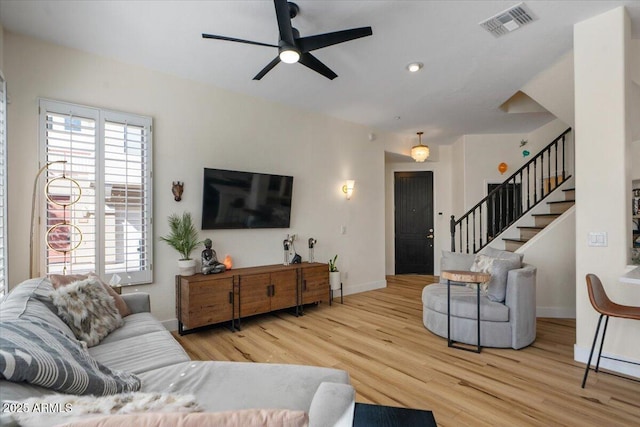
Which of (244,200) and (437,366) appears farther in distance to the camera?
(244,200)

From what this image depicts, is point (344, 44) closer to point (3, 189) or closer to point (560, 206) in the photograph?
point (3, 189)

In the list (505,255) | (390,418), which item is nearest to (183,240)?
(390,418)

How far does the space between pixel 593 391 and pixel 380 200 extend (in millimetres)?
4160

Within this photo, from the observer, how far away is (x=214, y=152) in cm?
403

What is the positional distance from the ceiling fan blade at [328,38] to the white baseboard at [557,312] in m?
4.23

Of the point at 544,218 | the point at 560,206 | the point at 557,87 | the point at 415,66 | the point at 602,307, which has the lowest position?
the point at 602,307

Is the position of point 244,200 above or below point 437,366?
above

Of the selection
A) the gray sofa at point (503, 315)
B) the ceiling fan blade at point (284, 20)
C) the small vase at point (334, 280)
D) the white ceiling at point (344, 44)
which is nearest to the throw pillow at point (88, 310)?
the white ceiling at point (344, 44)

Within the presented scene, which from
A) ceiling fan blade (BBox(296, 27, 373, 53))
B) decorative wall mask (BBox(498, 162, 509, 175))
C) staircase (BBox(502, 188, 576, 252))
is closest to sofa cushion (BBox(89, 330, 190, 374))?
ceiling fan blade (BBox(296, 27, 373, 53))

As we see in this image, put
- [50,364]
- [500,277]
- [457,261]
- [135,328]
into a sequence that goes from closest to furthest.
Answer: [50,364] → [135,328] → [500,277] → [457,261]

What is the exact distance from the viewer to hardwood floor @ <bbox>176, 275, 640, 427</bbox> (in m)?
2.10

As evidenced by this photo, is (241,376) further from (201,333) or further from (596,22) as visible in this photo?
(596,22)

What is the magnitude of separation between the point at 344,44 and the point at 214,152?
2.09 meters

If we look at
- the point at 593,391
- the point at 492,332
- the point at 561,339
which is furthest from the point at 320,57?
the point at 561,339
